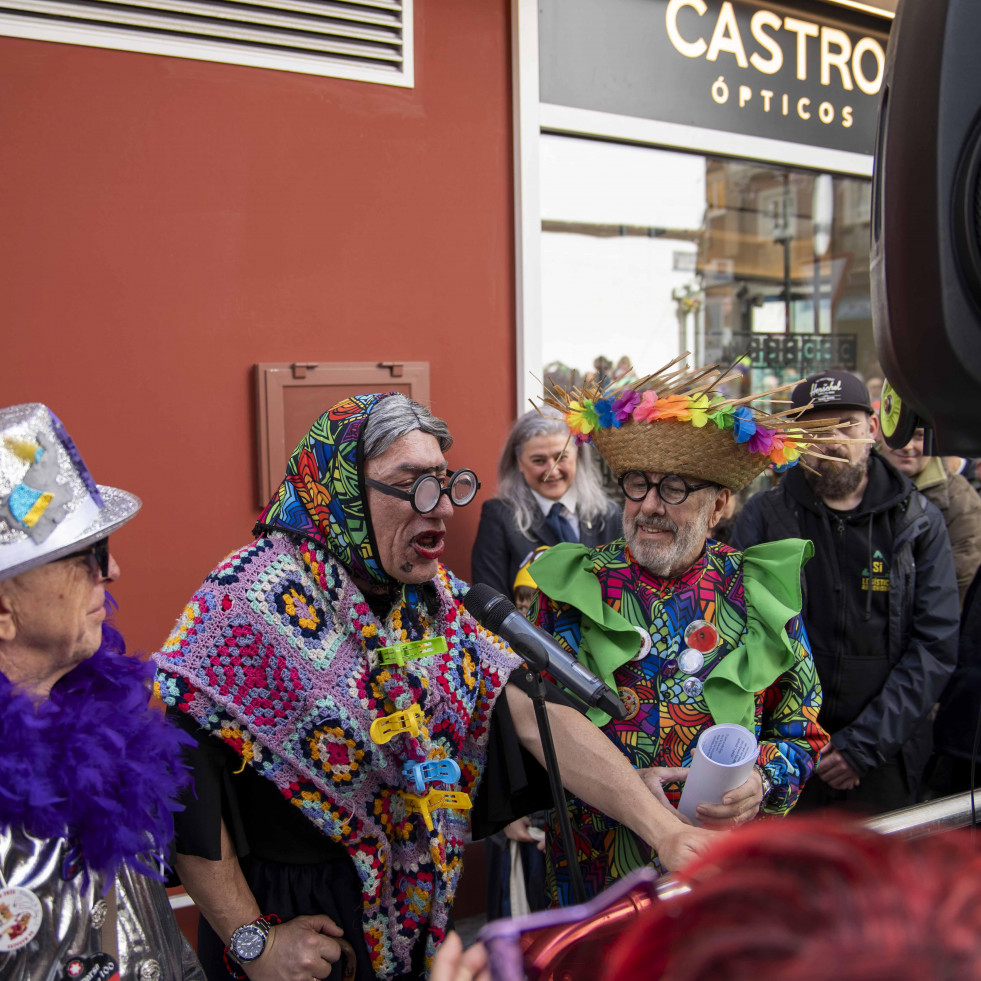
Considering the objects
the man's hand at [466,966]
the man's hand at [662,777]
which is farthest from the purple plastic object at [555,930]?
the man's hand at [662,777]

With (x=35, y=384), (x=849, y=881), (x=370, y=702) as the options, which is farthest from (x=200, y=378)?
(x=849, y=881)

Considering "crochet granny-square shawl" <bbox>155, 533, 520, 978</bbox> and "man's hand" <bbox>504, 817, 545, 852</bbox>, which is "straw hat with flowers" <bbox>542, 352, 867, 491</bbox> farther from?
"man's hand" <bbox>504, 817, 545, 852</bbox>

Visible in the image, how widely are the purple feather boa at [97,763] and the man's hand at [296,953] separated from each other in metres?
0.45

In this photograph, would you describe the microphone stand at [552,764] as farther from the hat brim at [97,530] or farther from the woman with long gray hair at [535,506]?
the woman with long gray hair at [535,506]

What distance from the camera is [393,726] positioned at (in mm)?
1818

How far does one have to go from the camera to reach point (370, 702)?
185 cm

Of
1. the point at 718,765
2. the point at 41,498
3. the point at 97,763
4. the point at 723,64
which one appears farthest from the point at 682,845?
the point at 723,64

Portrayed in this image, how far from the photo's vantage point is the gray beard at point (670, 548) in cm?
235

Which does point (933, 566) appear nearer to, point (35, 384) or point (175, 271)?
point (175, 271)

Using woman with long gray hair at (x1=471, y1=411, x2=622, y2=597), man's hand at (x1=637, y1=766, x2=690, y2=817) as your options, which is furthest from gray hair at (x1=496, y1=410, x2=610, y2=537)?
man's hand at (x1=637, y1=766, x2=690, y2=817)

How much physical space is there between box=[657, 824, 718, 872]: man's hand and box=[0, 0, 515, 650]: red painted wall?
2.30 metres

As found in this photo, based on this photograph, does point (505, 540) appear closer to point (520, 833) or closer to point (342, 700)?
point (520, 833)

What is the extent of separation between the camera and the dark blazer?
368 cm

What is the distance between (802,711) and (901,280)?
60.3 inches
